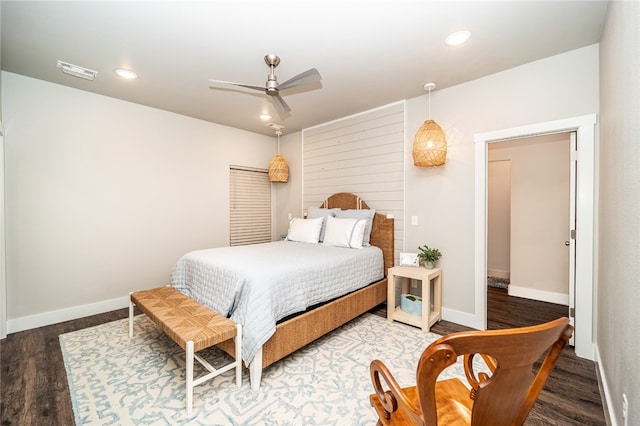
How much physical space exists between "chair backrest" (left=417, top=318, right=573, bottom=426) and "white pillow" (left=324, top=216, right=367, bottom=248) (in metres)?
2.54

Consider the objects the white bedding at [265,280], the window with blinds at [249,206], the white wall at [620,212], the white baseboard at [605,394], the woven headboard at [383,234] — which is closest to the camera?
the white wall at [620,212]

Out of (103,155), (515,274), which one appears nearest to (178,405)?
(103,155)

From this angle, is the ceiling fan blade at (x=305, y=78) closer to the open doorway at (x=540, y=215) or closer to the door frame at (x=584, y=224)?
the door frame at (x=584, y=224)

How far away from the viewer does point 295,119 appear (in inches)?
168

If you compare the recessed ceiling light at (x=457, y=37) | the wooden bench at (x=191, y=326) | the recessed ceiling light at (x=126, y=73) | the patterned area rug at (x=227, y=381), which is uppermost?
the recessed ceiling light at (x=126, y=73)

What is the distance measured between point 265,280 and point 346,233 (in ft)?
5.28

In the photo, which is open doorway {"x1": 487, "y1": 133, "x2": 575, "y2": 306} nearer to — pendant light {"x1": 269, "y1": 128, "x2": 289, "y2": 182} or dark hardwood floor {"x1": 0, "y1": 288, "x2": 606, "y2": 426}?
dark hardwood floor {"x1": 0, "y1": 288, "x2": 606, "y2": 426}

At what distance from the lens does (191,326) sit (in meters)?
1.99

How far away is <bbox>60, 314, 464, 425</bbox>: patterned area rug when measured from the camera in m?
1.72

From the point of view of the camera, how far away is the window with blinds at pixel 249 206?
479 centimetres

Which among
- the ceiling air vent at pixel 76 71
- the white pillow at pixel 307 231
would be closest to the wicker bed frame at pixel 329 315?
the white pillow at pixel 307 231

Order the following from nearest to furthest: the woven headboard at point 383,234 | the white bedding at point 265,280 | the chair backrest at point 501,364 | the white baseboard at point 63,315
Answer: the chair backrest at point 501,364 → the white bedding at point 265,280 → the white baseboard at point 63,315 → the woven headboard at point 383,234

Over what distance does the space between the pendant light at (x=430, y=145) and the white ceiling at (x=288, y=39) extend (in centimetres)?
50

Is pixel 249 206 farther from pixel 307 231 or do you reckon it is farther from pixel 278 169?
pixel 307 231
